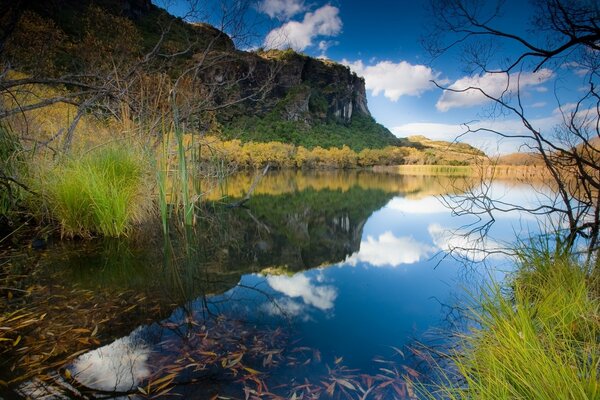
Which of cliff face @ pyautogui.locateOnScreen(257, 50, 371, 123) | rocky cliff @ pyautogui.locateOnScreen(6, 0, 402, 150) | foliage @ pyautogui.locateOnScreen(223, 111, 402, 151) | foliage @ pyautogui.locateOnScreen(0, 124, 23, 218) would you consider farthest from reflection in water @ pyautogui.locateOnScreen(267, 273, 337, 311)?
cliff face @ pyautogui.locateOnScreen(257, 50, 371, 123)

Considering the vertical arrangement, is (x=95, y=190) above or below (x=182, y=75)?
below

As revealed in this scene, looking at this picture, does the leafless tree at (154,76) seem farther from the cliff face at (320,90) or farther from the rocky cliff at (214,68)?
the cliff face at (320,90)

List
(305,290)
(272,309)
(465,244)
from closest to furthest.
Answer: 1. (272,309)
2. (305,290)
3. (465,244)

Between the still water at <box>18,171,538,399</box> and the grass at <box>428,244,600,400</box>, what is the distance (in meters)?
0.38

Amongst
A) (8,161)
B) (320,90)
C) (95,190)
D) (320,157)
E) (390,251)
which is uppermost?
(320,90)

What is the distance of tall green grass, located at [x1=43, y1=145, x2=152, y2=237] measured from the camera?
4.09 metres

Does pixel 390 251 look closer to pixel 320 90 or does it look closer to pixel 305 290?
pixel 305 290

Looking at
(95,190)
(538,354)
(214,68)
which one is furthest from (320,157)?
(538,354)

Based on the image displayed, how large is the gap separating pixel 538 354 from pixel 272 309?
197 cm

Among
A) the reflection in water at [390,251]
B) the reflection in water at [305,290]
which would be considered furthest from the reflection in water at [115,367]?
the reflection in water at [390,251]

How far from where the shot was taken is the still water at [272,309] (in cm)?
170

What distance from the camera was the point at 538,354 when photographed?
3.84ft

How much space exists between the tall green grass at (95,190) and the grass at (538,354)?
14.1ft

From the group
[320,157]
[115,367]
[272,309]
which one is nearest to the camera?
[115,367]
